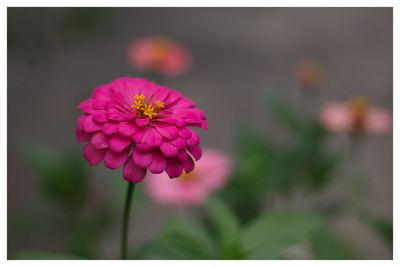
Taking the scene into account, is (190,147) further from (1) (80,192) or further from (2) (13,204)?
(2) (13,204)

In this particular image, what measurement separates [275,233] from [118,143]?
26 centimetres

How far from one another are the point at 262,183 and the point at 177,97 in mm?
441

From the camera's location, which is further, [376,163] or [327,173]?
[376,163]

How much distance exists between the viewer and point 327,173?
0.93 m

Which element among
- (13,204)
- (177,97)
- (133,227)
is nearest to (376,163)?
(133,227)

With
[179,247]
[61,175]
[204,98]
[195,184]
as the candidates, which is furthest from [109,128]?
[204,98]

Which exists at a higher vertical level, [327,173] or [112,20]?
[112,20]

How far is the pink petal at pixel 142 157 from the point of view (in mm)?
367

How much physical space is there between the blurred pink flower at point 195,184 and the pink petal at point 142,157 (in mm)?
406

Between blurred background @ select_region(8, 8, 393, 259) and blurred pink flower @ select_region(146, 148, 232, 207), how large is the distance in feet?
0.12

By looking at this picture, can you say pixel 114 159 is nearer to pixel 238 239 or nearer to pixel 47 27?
pixel 238 239

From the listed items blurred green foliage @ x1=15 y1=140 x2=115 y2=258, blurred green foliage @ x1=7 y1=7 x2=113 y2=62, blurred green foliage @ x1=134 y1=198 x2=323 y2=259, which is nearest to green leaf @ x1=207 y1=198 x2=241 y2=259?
blurred green foliage @ x1=134 y1=198 x2=323 y2=259

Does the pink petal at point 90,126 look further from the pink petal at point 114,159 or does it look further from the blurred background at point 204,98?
the blurred background at point 204,98

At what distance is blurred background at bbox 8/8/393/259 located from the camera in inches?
36.6
